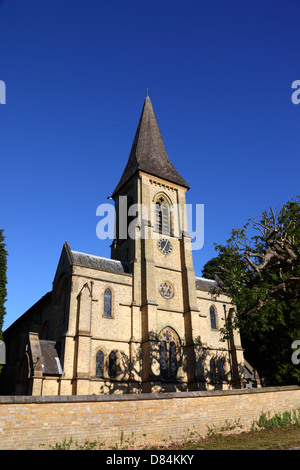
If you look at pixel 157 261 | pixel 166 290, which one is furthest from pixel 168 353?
pixel 157 261

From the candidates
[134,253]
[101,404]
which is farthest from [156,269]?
[101,404]

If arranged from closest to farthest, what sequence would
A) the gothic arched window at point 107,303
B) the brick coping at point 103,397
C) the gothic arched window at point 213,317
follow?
the brick coping at point 103,397 < the gothic arched window at point 107,303 < the gothic arched window at point 213,317

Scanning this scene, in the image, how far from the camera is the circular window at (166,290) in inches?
1057

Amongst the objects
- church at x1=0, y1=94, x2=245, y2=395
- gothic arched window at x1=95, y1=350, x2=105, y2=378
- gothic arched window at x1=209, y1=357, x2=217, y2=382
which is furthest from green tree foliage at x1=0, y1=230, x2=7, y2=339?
gothic arched window at x1=209, y1=357, x2=217, y2=382

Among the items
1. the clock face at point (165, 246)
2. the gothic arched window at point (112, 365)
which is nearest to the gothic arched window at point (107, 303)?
the gothic arched window at point (112, 365)

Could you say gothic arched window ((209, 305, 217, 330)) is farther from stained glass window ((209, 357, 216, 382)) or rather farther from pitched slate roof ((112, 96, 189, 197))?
pitched slate roof ((112, 96, 189, 197))

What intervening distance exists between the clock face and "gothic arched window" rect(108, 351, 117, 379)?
9362mm

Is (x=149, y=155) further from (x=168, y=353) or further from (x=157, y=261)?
(x=168, y=353)

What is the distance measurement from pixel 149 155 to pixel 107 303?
15861 millimetres

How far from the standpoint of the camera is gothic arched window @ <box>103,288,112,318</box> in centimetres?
2388

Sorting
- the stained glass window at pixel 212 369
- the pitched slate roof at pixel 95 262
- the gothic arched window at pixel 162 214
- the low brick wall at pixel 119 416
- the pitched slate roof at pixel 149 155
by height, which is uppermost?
the pitched slate roof at pixel 149 155

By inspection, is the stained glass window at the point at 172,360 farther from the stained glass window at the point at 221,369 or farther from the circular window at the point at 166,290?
the stained glass window at the point at 221,369

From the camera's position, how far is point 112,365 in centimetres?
2262
